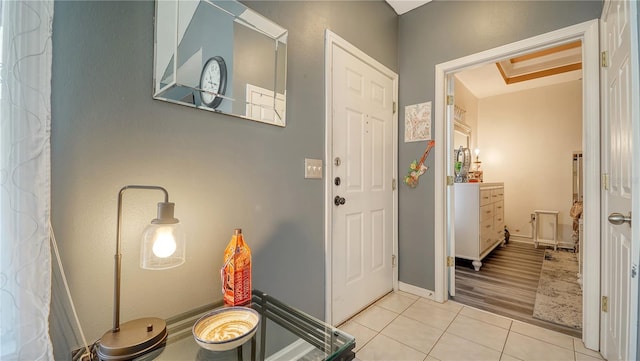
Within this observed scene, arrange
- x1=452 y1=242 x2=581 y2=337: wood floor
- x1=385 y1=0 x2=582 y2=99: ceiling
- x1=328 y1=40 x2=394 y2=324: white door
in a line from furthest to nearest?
x1=385 y1=0 x2=582 y2=99: ceiling, x1=452 y1=242 x2=581 y2=337: wood floor, x1=328 y1=40 x2=394 y2=324: white door

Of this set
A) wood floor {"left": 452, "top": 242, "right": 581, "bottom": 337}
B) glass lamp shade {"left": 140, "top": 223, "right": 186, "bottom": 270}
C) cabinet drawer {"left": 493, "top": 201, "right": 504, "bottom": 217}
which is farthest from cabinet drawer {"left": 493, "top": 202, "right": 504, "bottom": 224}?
glass lamp shade {"left": 140, "top": 223, "right": 186, "bottom": 270}

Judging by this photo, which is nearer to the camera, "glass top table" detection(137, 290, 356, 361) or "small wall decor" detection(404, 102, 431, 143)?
"glass top table" detection(137, 290, 356, 361)

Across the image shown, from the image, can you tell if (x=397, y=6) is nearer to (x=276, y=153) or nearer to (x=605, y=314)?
(x=276, y=153)

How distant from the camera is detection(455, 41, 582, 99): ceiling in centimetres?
360

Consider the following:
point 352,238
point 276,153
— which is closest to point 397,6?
point 276,153

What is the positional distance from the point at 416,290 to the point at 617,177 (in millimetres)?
1635

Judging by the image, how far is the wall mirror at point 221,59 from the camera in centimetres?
104

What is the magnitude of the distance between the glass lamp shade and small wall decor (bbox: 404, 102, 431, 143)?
212cm

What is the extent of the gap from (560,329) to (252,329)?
2.22m

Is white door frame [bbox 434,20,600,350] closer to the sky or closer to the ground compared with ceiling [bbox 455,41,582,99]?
closer to the ground

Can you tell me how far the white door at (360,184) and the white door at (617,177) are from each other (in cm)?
137

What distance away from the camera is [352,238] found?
2.04 metres

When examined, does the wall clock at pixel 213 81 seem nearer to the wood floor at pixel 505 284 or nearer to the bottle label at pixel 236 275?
the bottle label at pixel 236 275

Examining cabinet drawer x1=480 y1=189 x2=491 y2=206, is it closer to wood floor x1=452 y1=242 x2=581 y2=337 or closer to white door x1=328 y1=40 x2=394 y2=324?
wood floor x1=452 y1=242 x2=581 y2=337
